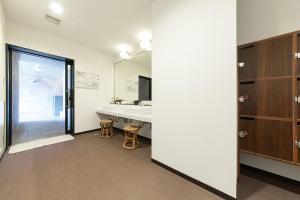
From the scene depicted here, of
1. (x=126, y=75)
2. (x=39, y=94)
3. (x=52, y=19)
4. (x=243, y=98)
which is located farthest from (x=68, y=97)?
(x=39, y=94)

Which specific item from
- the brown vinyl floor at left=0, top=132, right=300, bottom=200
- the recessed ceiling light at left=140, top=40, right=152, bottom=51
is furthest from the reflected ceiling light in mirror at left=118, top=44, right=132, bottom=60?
the brown vinyl floor at left=0, top=132, right=300, bottom=200

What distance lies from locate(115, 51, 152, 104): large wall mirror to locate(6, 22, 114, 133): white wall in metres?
0.40

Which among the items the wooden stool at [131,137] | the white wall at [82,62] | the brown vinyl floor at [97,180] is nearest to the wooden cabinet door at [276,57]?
the brown vinyl floor at [97,180]

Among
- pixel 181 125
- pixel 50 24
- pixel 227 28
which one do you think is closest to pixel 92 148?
pixel 181 125

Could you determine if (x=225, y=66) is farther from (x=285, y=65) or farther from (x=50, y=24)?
(x=50, y=24)

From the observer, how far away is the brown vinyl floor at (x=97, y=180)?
1493 mm

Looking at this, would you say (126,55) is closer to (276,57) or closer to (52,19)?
(52,19)

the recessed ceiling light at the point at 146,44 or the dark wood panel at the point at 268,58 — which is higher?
the recessed ceiling light at the point at 146,44

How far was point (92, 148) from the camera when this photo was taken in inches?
114

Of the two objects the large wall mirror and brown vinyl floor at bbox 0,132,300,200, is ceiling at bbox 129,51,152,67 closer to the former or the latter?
the large wall mirror

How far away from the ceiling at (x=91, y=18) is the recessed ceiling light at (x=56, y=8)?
0.06m

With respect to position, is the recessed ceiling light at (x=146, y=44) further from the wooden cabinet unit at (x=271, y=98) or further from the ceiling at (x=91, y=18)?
the wooden cabinet unit at (x=271, y=98)

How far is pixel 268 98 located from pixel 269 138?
1.55ft

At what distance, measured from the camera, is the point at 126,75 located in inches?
165
